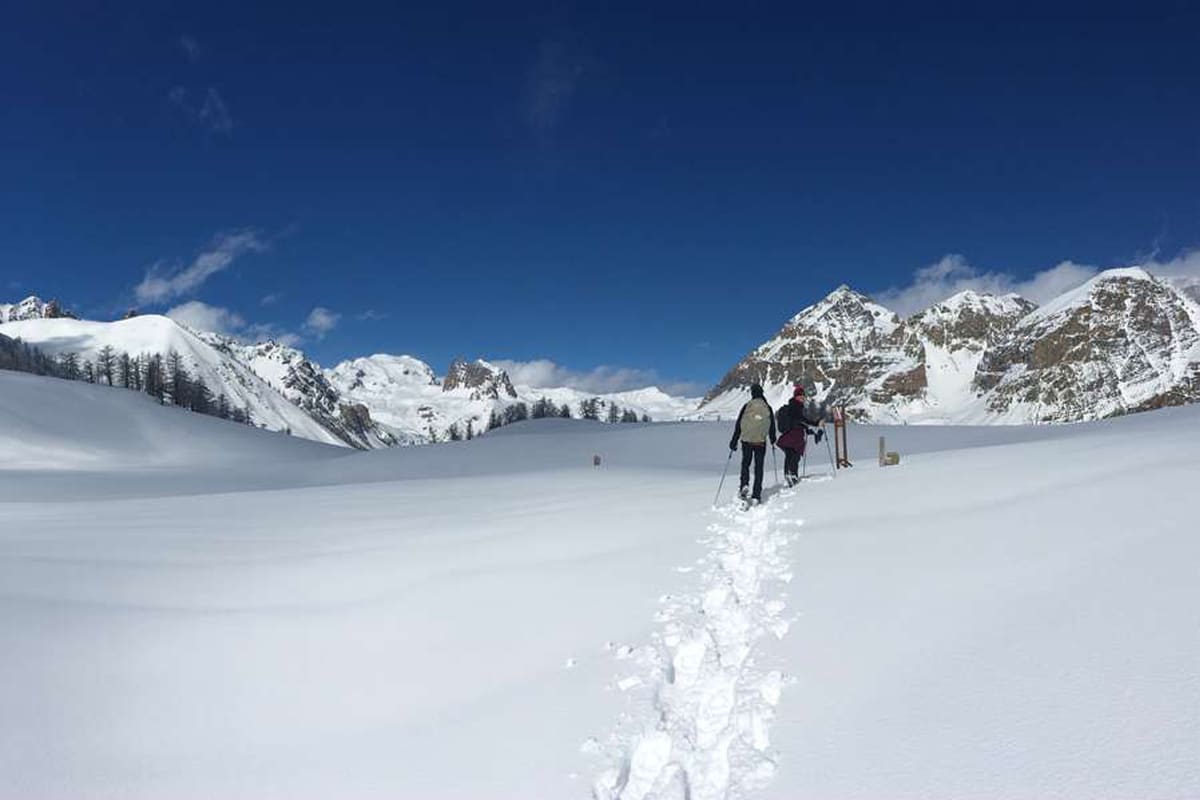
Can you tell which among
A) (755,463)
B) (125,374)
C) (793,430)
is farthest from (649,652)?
(125,374)

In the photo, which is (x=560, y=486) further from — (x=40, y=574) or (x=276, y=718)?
(x=276, y=718)

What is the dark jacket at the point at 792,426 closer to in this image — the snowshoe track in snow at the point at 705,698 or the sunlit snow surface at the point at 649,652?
the sunlit snow surface at the point at 649,652

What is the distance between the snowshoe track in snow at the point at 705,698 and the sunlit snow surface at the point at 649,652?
1.0 inches

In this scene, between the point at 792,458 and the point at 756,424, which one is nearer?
the point at 756,424

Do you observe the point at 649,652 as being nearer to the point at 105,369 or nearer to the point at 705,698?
the point at 705,698

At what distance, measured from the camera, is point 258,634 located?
6625 mm

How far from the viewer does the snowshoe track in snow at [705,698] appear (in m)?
4.08

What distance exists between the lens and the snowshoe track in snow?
4078 mm

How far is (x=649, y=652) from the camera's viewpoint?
5820mm

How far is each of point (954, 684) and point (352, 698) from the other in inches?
174

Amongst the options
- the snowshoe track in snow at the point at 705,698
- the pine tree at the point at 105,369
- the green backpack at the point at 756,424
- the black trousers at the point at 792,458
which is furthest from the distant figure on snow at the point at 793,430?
the pine tree at the point at 105,369

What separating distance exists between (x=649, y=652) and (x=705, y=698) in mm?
874

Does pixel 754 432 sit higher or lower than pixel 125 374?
lower

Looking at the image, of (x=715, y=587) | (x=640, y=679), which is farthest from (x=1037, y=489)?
(x=640, y=679)
